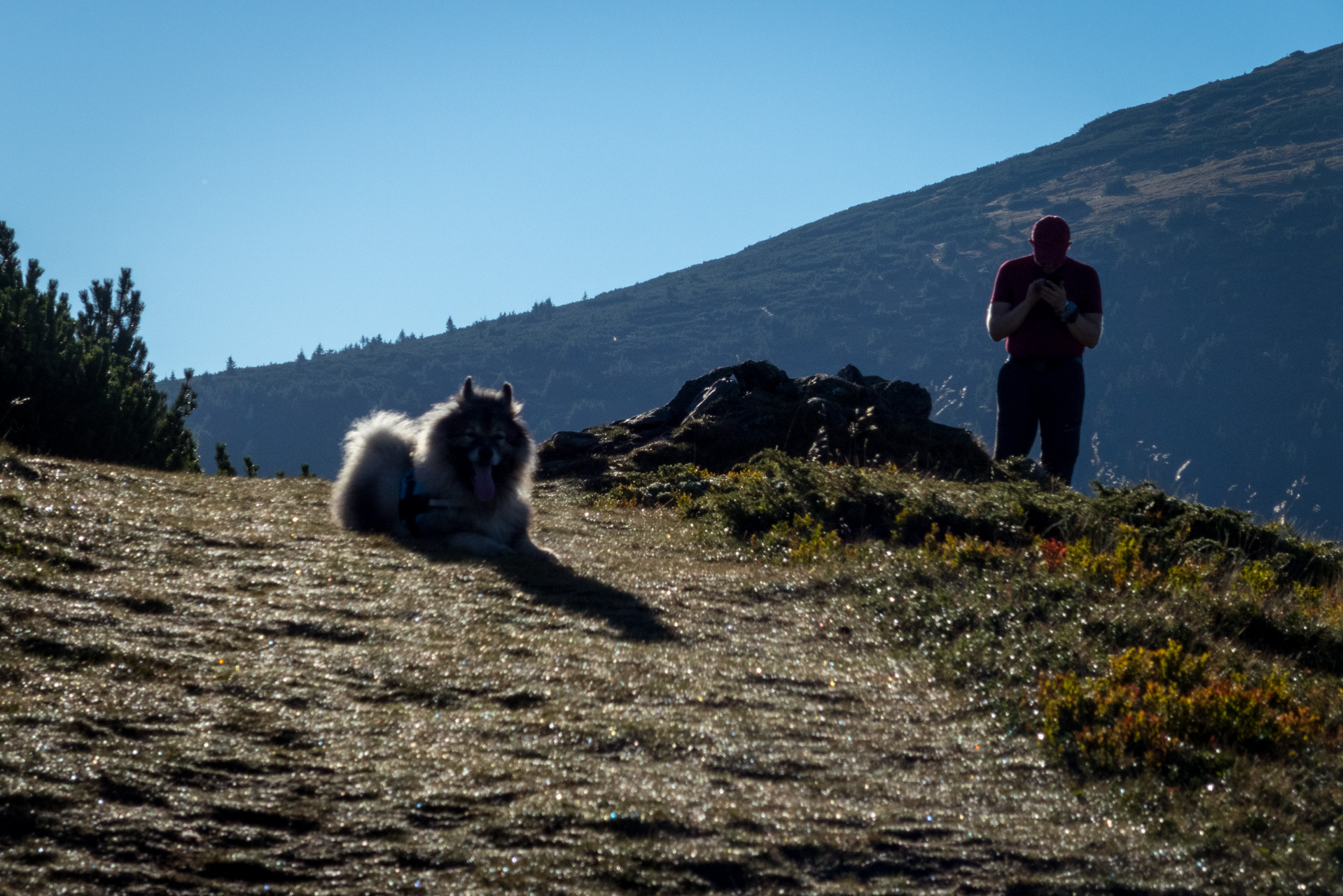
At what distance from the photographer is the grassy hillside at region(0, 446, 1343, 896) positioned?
3.25m

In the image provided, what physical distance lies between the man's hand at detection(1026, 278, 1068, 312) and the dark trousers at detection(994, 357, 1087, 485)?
0.77m

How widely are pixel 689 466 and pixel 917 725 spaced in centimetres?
1159

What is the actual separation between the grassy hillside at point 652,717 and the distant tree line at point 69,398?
26.6 feet

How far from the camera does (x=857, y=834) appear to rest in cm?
357

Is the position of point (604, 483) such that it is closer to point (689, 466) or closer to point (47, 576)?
point (689, 466)

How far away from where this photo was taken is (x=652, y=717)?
4.75m

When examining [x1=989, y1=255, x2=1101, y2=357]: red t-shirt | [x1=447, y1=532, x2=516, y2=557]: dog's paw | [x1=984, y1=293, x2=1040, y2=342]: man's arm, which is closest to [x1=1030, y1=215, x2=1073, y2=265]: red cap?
[x1=989, y1=255, x2=1101, y2=357]: red t-shirt

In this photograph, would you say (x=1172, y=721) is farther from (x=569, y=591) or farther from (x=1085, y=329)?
(x=1085, y=329)

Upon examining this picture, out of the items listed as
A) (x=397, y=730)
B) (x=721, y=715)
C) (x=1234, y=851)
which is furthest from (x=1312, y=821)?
(x=397, y=730)

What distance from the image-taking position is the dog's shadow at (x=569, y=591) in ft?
22.2

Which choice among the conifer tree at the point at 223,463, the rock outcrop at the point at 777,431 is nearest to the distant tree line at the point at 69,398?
the conifer tree at the point at 223,463

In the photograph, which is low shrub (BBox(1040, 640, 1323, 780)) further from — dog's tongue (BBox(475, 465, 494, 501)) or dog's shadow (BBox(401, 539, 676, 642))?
dog's tongue (BBox(475, 465, 494, 501))

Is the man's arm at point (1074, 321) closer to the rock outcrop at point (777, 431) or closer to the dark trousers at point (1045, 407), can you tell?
the dark trousers at point (1045, 407)

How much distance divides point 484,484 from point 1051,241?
282 inches
